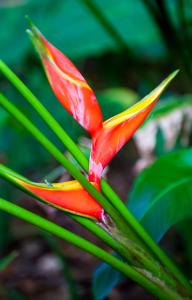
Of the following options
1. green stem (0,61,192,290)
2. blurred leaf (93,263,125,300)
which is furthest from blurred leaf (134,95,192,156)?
green stem (0,61,192,290)

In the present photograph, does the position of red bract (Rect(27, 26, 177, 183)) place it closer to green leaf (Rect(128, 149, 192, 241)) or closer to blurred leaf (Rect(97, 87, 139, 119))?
green leaf (Rect(128, 149, 192, 241))

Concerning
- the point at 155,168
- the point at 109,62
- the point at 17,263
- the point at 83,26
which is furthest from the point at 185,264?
the point at 109,62

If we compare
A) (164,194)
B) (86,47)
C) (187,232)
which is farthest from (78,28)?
(164,194)

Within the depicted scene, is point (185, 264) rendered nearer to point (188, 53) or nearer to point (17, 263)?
point (188, 53)

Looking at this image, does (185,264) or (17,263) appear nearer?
(185,264)

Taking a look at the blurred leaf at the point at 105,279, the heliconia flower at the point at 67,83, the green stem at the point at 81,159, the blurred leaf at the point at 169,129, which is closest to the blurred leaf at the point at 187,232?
the blurred leaf at the point at 169,129

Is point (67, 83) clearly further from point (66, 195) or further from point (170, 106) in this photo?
point (170, 106)

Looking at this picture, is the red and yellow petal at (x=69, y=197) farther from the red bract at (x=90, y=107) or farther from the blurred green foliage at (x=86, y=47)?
the blurred green foliage at (x=86, y=47)

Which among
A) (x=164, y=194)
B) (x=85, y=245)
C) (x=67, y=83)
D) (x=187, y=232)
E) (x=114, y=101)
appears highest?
(x=67, y=83)
